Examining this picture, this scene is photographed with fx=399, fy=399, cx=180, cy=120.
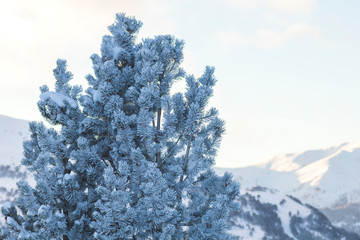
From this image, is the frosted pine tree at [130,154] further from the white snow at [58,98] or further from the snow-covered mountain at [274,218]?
the snow-covered mountain at [274,218]

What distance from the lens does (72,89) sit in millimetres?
9594

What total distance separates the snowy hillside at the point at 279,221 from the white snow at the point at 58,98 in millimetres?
62943

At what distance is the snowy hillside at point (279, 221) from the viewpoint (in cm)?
7094

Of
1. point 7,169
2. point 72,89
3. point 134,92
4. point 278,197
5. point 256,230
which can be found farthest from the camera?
point 7,169

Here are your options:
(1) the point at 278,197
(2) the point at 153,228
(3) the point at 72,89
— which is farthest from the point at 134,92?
(1) the point at 278,197

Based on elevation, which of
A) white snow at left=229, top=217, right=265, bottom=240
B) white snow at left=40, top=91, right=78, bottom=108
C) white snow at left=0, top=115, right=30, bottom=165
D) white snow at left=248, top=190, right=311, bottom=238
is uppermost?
white snow at left=0, top=115, right=30, bottom=165

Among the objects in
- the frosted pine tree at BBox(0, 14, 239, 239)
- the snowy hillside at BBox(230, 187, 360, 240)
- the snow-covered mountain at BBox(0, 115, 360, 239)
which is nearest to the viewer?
the frosted pine tree at BBox(0, 14, 239, 239)

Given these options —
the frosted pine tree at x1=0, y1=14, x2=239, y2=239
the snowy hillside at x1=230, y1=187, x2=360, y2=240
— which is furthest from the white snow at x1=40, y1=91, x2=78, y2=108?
the snowy hillside at x1=230, y1=187, x2=360, y2=240

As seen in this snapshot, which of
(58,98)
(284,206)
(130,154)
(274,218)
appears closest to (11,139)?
(284,206)

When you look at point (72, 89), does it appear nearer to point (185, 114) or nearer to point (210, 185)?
point (185, 114)

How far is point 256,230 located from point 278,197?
15316mm

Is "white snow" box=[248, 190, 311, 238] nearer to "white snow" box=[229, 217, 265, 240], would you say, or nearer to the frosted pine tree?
"white snow" box=[229, 217, 265, 240]

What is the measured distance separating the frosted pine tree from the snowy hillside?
62382mm

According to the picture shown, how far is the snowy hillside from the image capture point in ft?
233
